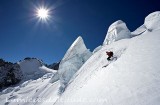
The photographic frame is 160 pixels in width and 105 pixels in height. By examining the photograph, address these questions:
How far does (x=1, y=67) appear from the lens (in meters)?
53.6

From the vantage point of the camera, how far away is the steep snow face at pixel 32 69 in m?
50.7

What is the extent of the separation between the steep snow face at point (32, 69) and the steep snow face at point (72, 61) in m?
27.7

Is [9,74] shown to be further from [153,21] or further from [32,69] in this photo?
[153,21]

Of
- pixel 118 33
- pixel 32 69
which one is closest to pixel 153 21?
pixel 118 33

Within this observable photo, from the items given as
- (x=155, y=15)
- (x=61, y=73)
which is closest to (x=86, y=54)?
(x=61, y=73)

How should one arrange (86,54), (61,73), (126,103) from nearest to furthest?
(126,103) < (61,73) < (86,54)

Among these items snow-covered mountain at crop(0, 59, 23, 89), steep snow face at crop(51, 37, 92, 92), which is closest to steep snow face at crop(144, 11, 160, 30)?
steep snow face at crop(51, 37, 92, 92)

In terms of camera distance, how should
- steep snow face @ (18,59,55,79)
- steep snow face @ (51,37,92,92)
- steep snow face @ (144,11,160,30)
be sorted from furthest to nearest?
steep snow face @ (18,59,55,79) → steep snow face @ (51,37,92,92) → steep snow face @ (144,11,160,30)

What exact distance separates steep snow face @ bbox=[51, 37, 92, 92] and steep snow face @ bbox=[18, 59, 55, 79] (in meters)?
27.7

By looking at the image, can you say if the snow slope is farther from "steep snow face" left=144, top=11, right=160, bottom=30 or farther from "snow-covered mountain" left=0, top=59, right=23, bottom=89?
"snow-covered mountain" left=0, top=59, right=23, bottom=89

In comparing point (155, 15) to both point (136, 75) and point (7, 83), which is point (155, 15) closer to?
point (136, 75)

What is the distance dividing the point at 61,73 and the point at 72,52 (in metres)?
3.70

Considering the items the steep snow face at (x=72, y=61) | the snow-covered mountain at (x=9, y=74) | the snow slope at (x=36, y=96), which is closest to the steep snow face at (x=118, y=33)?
the steep snow face at (x=72, y=61)

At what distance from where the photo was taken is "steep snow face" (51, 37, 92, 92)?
21453 millimetres
